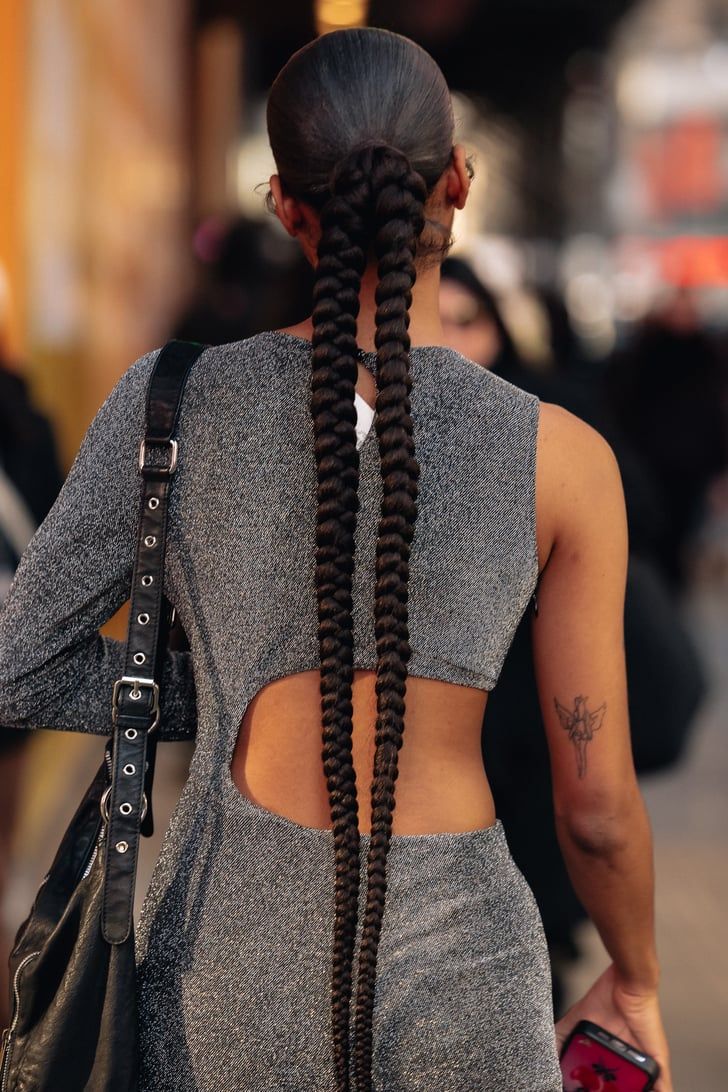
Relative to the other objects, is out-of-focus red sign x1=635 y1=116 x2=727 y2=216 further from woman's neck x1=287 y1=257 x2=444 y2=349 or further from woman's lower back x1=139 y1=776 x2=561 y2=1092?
woman's lower back x1=139 y1=776 x2=561 y2=1092

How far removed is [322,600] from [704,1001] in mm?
3137

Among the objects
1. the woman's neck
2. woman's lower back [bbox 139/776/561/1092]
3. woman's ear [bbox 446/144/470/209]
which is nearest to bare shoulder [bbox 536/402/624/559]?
the woman's neck

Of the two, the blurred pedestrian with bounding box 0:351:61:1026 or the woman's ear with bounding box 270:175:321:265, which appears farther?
the blurred pedestrian with bounding box 0:351:61:1026

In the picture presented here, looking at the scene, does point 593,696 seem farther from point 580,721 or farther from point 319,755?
point 319,755

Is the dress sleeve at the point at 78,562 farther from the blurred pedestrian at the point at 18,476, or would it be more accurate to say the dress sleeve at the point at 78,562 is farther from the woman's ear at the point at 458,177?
the blurred pedestrian at the point at 18,476

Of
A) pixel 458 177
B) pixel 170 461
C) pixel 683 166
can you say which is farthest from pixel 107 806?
pixel 683 166

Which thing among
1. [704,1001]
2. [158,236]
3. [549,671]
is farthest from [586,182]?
[549,671]

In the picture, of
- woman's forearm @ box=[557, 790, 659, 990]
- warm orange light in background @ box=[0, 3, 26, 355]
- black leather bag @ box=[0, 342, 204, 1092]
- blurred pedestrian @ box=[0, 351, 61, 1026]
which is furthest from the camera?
warm orange light in background @ box=[0, 3, 26, 355]

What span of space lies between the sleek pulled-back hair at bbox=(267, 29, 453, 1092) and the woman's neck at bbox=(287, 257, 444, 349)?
32 mm

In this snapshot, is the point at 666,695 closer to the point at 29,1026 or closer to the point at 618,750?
the point at 618,750

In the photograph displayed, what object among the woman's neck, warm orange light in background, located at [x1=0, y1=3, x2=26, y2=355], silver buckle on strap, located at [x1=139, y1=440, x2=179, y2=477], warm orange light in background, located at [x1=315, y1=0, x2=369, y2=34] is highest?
warm orange light in background, located at [x1=315, y1=0, x2=369, y2=34]

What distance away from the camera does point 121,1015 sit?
63.1 inches

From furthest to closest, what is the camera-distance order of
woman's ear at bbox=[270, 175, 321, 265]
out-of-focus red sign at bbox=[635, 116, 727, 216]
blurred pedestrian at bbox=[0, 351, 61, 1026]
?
out-of-focus red sign at bbox=[635, 116, 727, 216]
blurred pedestrian at bbox=[0, 351, 61, 1026]
woman's ear at bbox=[270, 175, 321, 265]

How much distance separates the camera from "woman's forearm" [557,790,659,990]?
1854 mm
